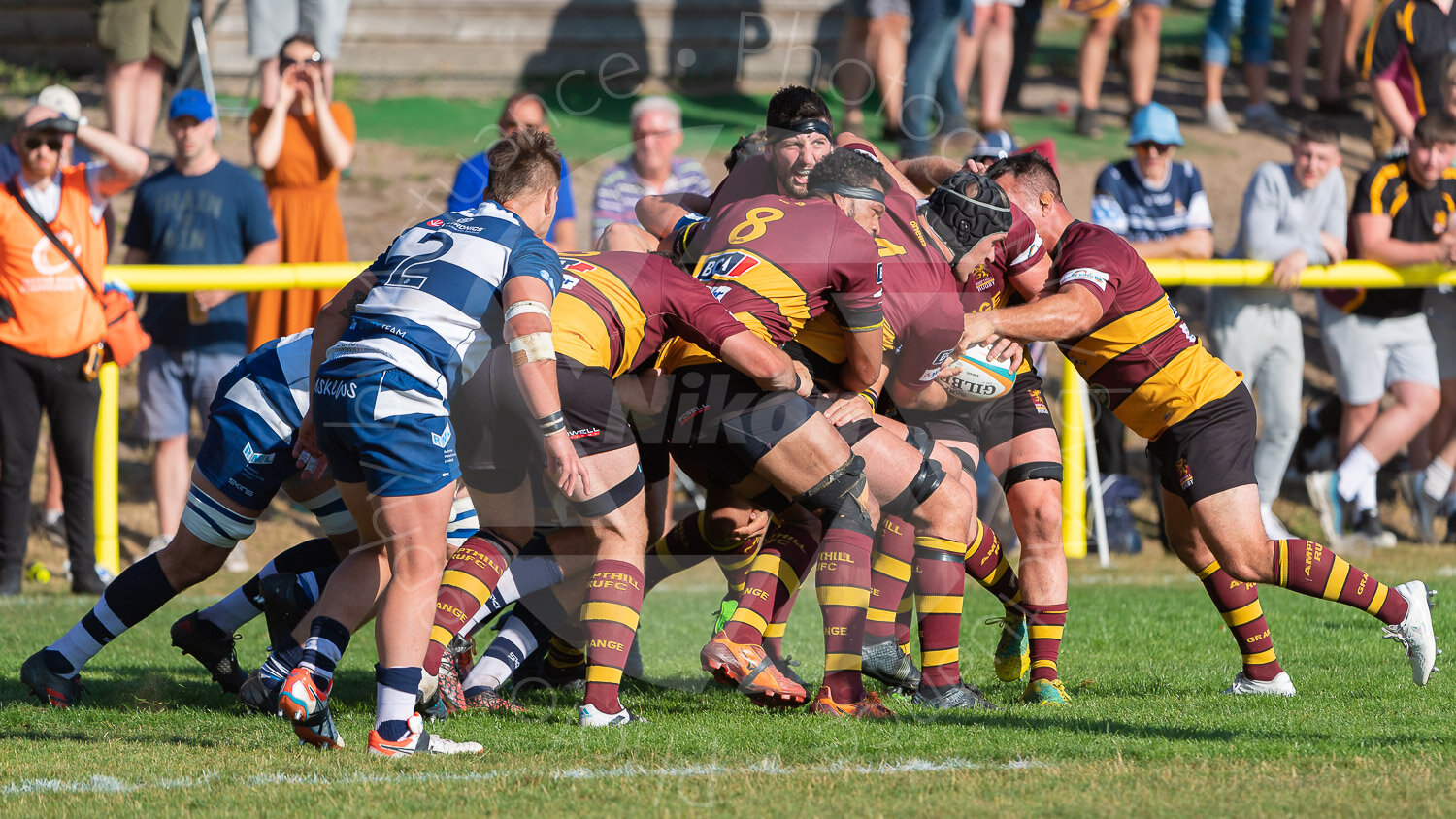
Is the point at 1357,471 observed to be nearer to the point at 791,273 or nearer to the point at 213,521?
the point at 791,273

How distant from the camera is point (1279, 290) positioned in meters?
9.88

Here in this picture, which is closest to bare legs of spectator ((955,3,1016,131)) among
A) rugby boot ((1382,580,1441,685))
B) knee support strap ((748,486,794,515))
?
rugby boot ((1382,580,1441,685))

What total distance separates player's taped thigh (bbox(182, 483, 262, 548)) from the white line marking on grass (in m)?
1.30

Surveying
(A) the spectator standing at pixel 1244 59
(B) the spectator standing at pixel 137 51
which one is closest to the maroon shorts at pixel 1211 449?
(B) the spectator standing at pixel 137 51

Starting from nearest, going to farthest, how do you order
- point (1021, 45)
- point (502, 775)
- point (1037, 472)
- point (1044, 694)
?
point (502, 775) → point (1044, 694) → point (1037, 472) → point (1021, 45)

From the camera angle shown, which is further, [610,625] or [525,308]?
[610,625]

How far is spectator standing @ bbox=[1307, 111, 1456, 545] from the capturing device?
9773mm

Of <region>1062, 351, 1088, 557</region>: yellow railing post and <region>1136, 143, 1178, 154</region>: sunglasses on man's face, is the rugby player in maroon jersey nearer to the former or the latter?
<region>1062, 351, 1088, 557</region>: yellow railing post

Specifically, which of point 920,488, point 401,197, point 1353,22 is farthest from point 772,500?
point 1353,22

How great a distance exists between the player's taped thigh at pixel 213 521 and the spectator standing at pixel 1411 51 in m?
8.99

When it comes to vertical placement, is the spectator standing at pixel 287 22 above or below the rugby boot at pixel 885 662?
above

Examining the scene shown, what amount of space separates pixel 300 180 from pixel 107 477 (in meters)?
2.24

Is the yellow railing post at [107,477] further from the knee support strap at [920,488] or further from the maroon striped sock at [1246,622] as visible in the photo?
the maroon striped sock at [1246,622]

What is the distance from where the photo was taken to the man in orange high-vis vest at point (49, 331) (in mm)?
7906
